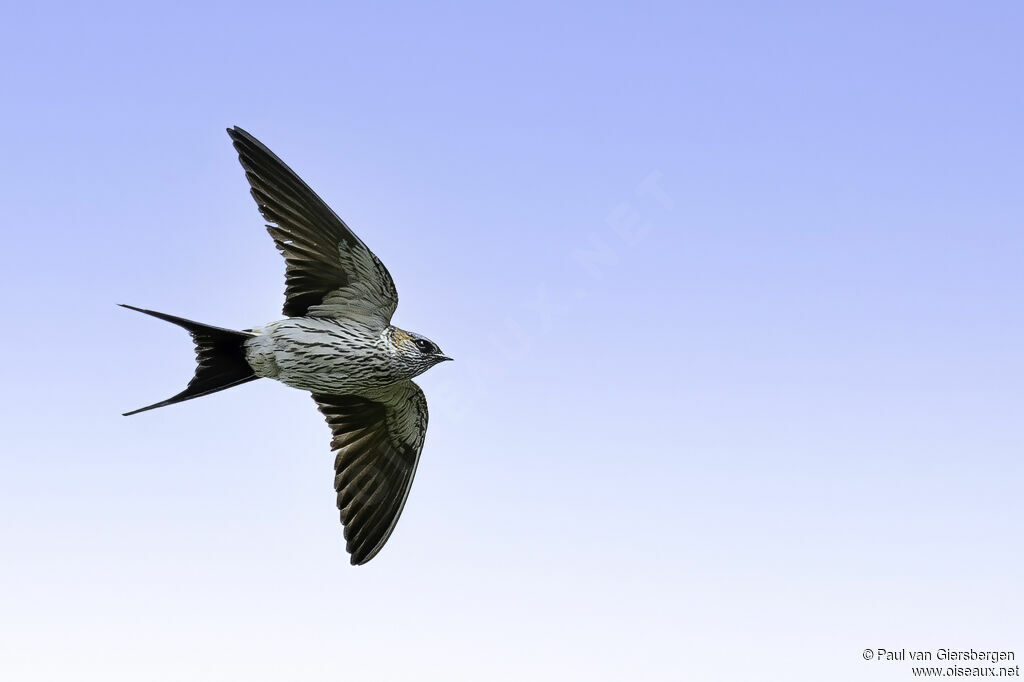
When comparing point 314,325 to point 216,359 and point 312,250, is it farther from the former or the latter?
point 216,359

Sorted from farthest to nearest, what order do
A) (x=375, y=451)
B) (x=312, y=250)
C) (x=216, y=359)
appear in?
(x=375, y=451) → (x=312, y=250) → (x=216, y=359)

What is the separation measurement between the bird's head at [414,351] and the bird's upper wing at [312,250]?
0.26m

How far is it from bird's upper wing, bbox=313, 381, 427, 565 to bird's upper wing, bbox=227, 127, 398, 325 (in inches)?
46.5

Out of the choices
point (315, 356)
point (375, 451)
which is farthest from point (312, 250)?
point (375, 451)

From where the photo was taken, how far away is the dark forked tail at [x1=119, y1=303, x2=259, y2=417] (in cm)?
844

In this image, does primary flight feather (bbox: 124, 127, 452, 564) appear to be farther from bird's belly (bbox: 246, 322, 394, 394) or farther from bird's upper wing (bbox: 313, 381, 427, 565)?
bird's upper wing (bbox: 313, 381, 427, 565)

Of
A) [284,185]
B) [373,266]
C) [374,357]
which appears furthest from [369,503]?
[284,185]

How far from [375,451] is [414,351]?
5.38 feet

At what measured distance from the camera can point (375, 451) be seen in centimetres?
1008

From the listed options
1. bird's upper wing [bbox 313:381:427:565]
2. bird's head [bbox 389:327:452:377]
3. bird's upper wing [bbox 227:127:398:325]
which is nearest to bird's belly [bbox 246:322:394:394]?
bird's head [bbox 389:327:452:377]

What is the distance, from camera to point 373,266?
8688mm

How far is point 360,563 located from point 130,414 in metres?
2.80

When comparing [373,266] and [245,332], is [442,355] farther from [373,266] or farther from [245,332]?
[245,332]

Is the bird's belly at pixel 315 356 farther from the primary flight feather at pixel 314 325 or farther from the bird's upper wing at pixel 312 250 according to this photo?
the bird's upper wing at pixel 312 250
